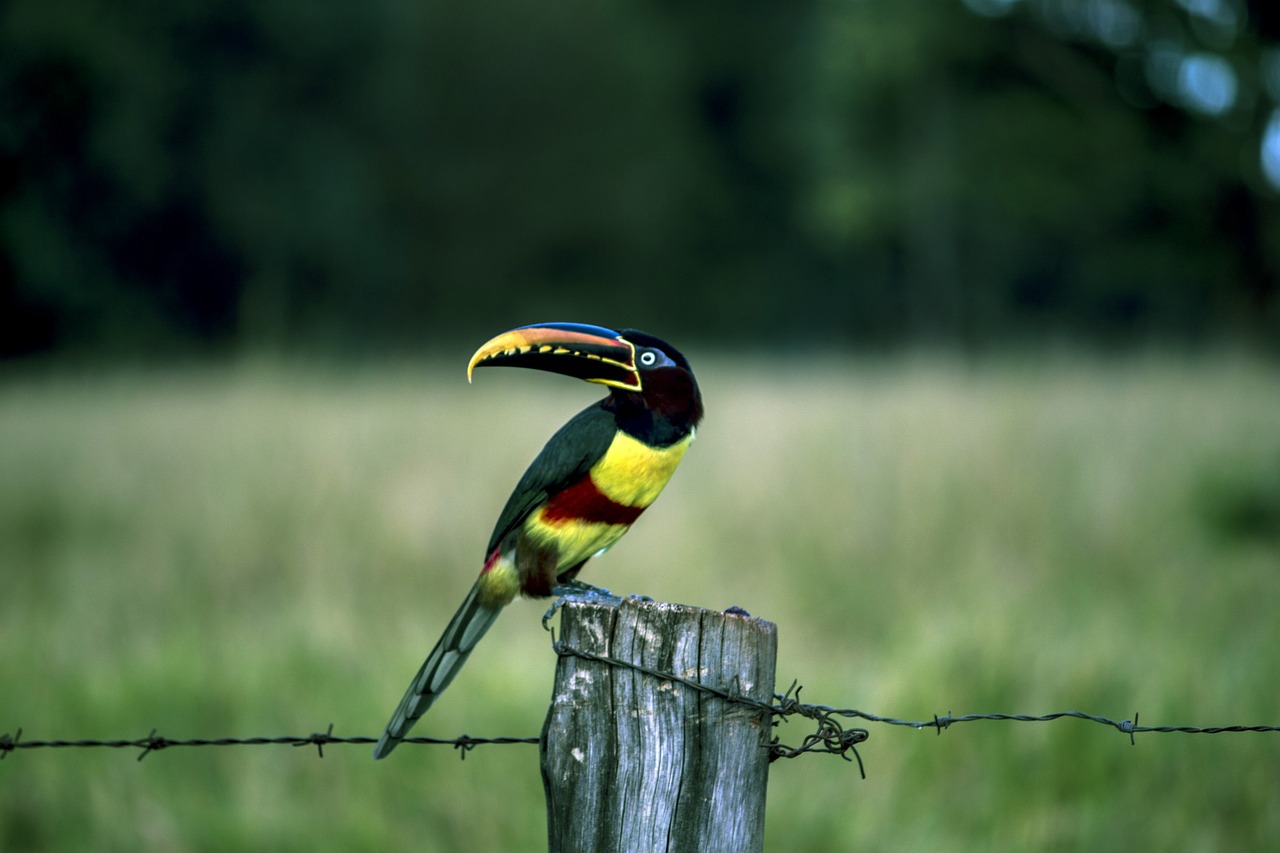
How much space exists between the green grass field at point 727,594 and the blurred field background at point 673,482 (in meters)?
0.02

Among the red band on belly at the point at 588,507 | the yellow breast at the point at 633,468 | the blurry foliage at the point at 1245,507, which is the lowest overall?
the red band on belly at the point at 588,507

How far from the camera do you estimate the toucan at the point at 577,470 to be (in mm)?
Answer: 2293

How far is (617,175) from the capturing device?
32.6 m

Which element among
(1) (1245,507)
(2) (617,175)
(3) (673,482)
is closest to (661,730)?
(1) (1245,507)

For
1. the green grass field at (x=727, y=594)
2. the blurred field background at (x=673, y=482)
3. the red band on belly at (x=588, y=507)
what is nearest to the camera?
the red band on belly at (x=588, y=507)

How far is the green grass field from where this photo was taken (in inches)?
161

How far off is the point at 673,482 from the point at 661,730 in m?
6.98

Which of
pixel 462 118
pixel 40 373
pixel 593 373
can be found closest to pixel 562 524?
pixel 593 373

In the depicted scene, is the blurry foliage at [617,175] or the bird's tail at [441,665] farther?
the blurry foliage at [617,175]

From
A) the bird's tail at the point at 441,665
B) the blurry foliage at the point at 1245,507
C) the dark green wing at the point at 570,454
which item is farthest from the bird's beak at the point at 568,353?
the blurry foliage at the point at 1245,507

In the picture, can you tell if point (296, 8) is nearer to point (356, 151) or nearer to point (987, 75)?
point (356, 151)

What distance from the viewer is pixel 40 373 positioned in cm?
1752

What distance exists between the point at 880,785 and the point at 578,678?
2.51m

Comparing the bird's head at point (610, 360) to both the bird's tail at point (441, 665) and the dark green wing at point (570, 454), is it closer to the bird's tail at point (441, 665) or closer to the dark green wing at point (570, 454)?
the dark green wing at point (570, 454)
